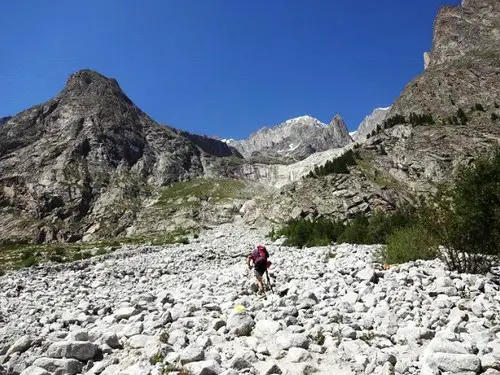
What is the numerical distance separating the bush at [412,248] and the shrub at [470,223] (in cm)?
89

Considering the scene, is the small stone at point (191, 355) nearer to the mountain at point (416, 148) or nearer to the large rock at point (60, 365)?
the large rock at point (60, 365)

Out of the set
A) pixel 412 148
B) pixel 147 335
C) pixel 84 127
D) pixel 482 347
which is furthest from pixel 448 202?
pixel 84 127

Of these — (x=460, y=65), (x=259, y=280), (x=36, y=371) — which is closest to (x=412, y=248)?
(x=259, y=280)

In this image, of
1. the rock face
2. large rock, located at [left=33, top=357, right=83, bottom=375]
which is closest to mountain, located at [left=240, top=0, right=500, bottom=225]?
the rock face

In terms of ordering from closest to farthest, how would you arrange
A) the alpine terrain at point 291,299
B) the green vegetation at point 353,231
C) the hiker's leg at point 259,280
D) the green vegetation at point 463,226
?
the alpine terrain at point 291,299 < the hiker's leg at point 259,280 < the green vegetation at point 463,226 < the green vegetation at point 353,231

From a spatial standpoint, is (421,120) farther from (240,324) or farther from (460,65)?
(240,324)

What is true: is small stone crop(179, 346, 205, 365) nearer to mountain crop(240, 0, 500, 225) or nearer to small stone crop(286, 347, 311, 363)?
small stone crop(286, 347, 311, 363)

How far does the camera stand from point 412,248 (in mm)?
18828

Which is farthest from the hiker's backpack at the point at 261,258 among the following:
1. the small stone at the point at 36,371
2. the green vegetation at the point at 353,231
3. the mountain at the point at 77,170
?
the mountain at the point at 77,170

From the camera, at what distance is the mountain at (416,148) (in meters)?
76.1

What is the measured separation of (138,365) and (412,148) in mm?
91498

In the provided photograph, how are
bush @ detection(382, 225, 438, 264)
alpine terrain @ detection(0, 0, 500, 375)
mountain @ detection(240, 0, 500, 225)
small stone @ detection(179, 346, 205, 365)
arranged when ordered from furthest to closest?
mountain @ detection(240, 0, 500, 225)
bush @ detection(382, 225, 438, 264)
alpine terrain @ detection(0, 0, 500, 375)
small stone @ detection(179, 346, 205, 365)

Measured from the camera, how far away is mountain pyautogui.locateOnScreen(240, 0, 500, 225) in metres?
76.1

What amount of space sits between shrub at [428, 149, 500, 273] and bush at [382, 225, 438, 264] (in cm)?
89
